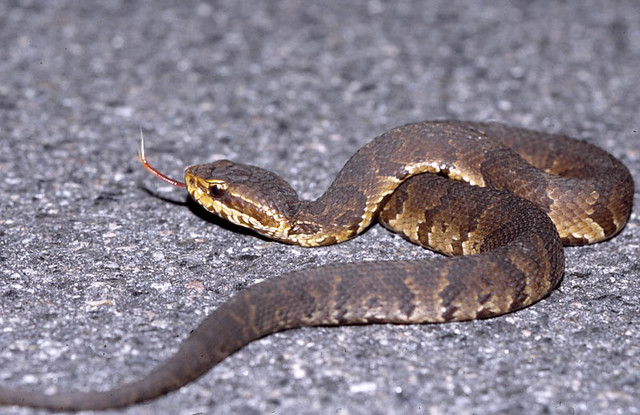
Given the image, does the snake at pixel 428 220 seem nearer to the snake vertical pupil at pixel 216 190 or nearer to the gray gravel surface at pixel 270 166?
the snake vertical pupil at pixel 216 190

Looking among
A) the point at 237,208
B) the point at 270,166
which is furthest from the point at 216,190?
the point at 270,166

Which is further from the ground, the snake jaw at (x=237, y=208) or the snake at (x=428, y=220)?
the snake at (x=428, y=220)

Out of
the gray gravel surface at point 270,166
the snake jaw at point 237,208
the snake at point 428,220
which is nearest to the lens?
the gray gravel surface at point 270,166

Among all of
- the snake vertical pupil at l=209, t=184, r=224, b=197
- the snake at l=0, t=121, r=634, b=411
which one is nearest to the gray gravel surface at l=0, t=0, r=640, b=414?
the snake at l=0, t=121, r=634, b=411

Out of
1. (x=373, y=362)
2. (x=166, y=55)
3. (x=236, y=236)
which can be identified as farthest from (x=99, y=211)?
(x=166, y=55)

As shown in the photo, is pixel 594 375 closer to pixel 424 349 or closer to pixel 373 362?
pixel 424 349

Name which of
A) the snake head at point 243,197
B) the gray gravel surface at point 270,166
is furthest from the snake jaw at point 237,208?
the gray gravel surface at point 270,166

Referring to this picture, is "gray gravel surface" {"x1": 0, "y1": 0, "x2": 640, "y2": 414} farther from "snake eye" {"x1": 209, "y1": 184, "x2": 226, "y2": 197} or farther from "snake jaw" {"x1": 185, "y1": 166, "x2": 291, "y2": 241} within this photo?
"snake eye" {"x1": 209, "y1": 184, "x2": 226, "y2": 197}
